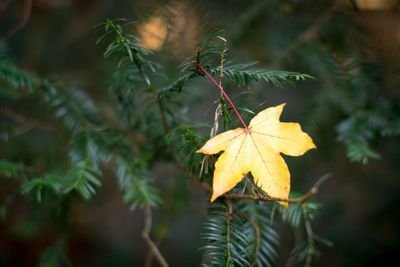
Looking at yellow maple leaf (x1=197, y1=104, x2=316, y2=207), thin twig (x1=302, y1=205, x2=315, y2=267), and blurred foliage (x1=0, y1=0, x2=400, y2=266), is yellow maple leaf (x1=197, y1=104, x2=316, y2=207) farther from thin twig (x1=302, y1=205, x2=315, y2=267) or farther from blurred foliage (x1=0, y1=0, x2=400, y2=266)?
thin twig (x1=302, y1=205, x2=315, y2=267)

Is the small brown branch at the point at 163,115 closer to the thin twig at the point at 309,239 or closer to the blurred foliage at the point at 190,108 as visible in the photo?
the blurred foliage at the point at 190,108

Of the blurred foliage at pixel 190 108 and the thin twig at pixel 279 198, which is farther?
the blurred foliage at pixel 190 108

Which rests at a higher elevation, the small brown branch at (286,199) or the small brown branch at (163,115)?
the small brown branch at (163,115)

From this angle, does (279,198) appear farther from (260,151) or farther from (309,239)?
(309,239)

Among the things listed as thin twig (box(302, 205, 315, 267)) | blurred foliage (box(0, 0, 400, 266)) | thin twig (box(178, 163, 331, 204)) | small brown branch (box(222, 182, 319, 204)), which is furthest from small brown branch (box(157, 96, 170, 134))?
thin twig (box(302, 205, 315, 267))

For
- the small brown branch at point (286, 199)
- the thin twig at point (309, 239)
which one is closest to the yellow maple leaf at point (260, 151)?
the small brown branch at point (286, 199)

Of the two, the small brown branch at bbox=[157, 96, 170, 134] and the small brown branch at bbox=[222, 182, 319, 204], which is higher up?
the small brown branch at bbox=[157, 96, 170, 134]

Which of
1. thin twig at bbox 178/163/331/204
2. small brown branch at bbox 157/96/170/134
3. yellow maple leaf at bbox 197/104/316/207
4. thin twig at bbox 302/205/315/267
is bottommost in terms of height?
thin twig at bbox 302/205/315/267

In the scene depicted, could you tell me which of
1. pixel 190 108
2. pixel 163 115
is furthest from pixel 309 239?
pixel 190 108

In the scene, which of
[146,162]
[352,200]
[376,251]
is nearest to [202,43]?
[146,162]
